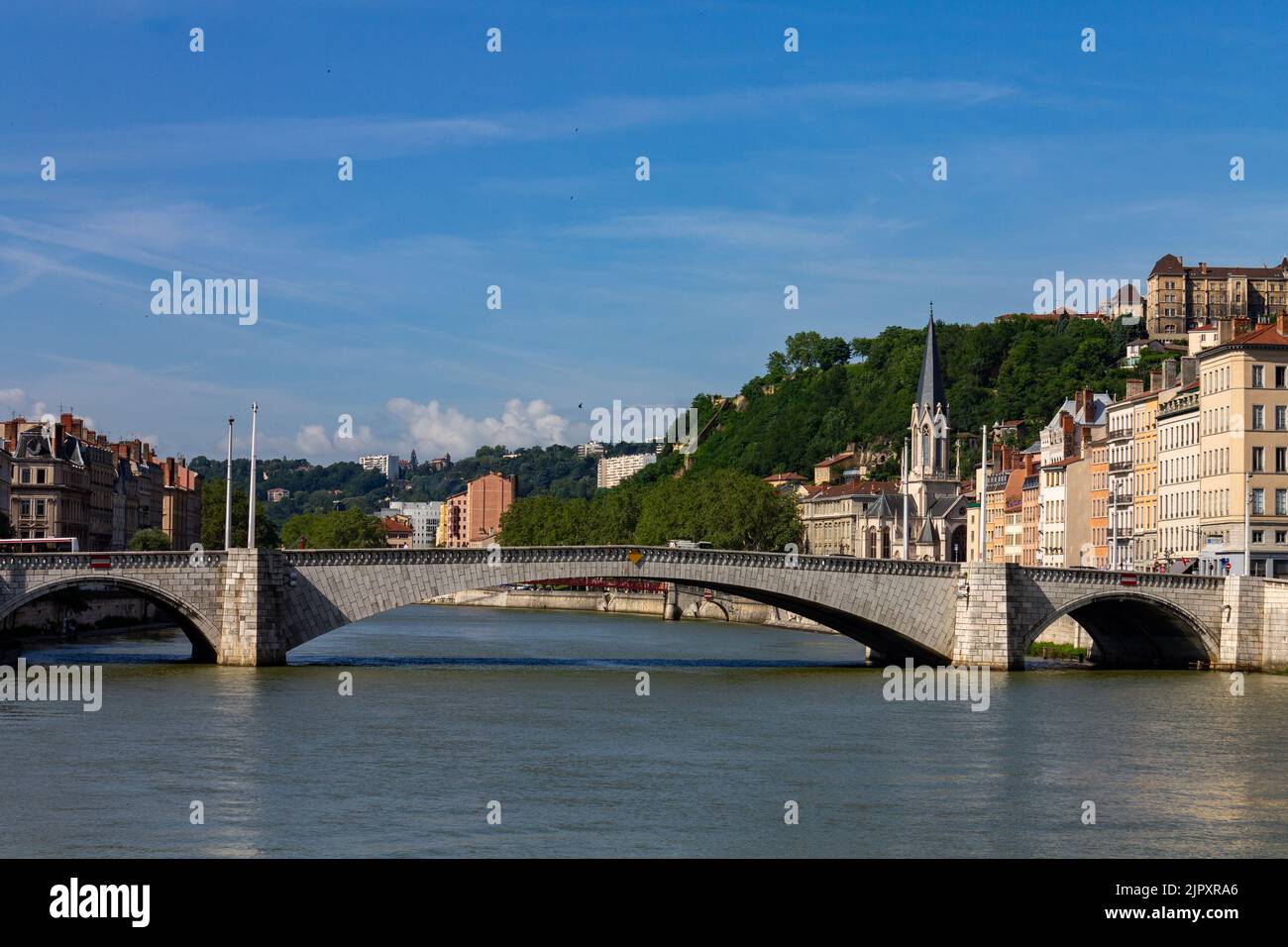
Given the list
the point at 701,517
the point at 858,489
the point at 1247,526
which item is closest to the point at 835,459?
the point at 858,489

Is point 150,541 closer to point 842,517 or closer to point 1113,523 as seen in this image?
point 1113,523

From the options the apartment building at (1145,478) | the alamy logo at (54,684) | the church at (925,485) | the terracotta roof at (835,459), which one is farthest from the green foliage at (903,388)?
the alamy logo at (54,684)

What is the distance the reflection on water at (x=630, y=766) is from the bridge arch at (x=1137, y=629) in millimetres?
2490

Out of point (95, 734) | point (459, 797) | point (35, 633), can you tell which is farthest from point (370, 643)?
point (459, 797)

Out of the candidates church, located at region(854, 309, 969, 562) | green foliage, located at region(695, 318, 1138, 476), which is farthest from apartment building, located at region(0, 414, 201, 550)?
green foliage, located at region(695, 318, 1138, 476)

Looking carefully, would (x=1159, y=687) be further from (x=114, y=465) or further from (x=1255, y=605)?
(x=114, y=465)

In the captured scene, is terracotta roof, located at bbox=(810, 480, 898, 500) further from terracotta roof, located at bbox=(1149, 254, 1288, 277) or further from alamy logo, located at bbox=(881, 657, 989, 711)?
alamy logo, located at bbox=(881, 657, 989, 711)

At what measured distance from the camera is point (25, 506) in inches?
3519

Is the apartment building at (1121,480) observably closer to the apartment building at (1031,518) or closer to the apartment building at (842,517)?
the apartment building at (1031,518)

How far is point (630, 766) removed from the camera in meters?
31.4

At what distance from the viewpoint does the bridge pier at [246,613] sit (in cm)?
4916
